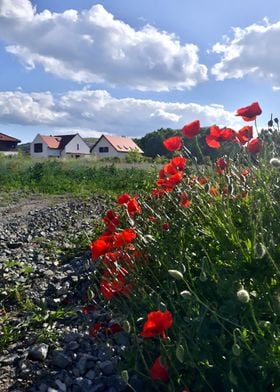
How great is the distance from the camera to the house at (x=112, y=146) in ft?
211

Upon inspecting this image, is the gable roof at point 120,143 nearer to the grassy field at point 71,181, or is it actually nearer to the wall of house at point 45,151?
the wall of house at point 45,151

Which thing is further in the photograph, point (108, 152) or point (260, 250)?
point (108, 152)

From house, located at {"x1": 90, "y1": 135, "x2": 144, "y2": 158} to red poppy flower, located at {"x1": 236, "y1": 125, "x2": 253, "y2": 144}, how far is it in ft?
199

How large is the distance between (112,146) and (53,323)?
61.7 metres

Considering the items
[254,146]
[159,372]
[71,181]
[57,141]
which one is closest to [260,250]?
[159,372]

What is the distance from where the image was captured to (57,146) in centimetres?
6869

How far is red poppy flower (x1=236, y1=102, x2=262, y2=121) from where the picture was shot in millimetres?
2596

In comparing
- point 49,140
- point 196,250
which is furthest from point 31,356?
point 49,140

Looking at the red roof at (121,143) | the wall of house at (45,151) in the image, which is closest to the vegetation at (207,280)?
the red roof at (121,143)

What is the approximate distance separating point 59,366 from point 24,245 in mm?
2948

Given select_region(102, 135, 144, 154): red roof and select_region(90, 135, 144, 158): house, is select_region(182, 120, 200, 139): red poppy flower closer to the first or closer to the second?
select_region(102, 135, 144, 154): red roof

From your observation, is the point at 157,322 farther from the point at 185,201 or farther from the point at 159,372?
the point at 185,201

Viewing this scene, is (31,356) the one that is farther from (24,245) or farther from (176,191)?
(24,245)

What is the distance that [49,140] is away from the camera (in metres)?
68.5
